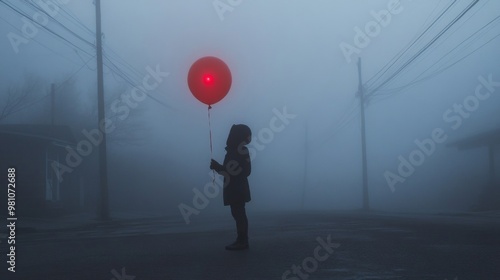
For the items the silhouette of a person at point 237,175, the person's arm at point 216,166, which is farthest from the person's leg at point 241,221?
the person's arm at point 216,166

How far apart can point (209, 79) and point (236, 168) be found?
1.56 metres

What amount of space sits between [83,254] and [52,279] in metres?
2.57

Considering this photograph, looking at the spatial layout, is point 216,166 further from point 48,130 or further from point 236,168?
point 48,130

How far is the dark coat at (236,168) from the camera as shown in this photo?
7.97 meters

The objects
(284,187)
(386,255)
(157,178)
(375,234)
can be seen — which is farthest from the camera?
(284,187)

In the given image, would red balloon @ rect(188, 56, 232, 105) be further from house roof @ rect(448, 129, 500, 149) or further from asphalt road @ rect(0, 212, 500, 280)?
house roof @ rect(448, 129, 500, 149)

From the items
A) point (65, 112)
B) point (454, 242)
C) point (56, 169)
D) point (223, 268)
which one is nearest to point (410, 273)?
point (223, 268)

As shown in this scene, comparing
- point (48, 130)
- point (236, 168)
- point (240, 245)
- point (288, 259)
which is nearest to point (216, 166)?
point (236, 168)

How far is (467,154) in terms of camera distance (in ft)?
166

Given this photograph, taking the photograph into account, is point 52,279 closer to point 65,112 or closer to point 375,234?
point 375,234

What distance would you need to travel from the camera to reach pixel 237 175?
804 cm

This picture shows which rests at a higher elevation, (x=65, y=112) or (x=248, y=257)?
(x=65, y=112)

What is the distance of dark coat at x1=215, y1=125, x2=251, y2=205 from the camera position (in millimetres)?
7971

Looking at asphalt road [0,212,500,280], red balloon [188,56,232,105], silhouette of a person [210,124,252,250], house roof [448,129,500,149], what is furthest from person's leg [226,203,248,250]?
house roof [448,129,500,149]
